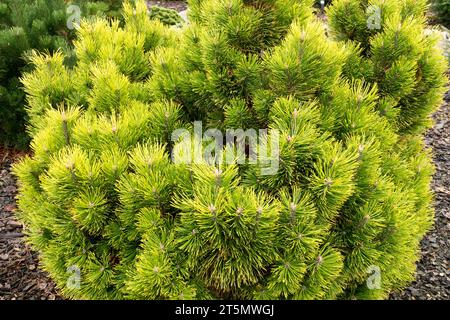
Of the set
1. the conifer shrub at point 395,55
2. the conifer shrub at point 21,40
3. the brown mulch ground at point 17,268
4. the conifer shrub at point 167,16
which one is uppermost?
the conifer shrub at point 167,16

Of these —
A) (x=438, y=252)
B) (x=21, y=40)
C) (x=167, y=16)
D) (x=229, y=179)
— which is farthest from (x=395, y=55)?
(x=167, y=16)

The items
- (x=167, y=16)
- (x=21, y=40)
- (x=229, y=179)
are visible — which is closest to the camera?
(x=229, y=179)

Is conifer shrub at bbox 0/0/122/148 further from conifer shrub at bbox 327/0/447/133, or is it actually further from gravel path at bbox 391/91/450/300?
gravel path at bbox 391/91/450/300

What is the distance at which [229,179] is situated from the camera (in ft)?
6.18

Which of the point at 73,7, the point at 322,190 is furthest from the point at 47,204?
the point at 73,7

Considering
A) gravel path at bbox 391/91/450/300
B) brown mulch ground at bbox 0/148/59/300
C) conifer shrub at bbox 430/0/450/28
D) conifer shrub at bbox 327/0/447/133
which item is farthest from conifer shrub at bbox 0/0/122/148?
conifer shrub at bbox 430/0/450/28

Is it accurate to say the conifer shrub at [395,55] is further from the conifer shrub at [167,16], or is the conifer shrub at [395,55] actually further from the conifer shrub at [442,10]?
the conifer shrub at [442,10]

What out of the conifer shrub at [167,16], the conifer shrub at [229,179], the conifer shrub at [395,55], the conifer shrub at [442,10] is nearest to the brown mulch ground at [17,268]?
the conifer shrub at [229,179]

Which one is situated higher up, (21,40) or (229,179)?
(21,40)

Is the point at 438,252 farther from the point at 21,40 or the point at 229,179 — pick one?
the point at 21,40

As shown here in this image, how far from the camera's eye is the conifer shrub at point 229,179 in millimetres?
1979

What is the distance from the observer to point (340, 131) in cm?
222
